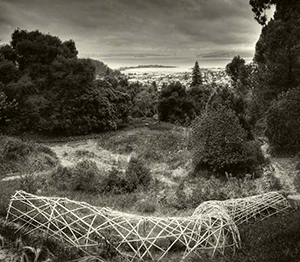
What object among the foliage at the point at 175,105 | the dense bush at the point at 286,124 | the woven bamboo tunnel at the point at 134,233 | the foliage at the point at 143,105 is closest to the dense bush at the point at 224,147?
the dense bush at the point at 286,124

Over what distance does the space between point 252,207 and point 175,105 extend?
2771 cm

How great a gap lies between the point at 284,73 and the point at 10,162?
17.6m

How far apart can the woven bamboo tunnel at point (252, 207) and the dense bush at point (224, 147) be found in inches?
266

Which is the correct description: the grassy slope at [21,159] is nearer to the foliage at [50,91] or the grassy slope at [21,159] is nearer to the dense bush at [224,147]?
the dense bush at [224,147]

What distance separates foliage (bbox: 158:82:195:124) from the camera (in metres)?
34.7

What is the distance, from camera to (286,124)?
16266 millimetres

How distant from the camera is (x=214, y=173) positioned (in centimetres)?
1560

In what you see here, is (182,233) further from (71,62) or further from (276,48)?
(71,62)

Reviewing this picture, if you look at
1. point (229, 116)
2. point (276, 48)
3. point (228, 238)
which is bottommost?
point (228, 238)

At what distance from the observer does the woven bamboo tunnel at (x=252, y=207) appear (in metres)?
7.30

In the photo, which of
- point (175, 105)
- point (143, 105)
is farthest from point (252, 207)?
point (143, 105)

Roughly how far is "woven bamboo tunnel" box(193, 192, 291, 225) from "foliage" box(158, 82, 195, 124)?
26379 mm

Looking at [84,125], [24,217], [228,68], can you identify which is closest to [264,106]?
[84,125]

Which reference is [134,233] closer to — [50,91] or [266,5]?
[266,5]
